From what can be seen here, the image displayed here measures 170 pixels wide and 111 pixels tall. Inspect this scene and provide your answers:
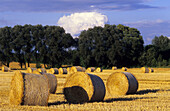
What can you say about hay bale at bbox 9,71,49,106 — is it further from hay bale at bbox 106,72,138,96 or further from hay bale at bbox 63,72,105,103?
hay bale at bbox 106,72,138,96

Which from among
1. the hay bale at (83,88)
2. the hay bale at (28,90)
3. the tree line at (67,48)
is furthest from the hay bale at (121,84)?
the tree line at (67,48)

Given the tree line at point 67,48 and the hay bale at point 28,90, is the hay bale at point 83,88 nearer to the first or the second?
the hay bale at point 28,90

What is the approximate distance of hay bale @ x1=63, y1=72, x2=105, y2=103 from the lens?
1248 cm

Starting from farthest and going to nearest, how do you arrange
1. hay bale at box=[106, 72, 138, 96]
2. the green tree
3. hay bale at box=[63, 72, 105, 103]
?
the green tree → hay bale at box=[106, 72, 138, 96] → hay bale at box=[63, 72, 105, 103]

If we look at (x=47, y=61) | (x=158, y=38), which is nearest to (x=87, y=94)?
(x=47, y=61)

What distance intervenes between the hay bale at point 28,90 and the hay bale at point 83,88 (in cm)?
189

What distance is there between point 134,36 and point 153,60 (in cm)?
1558

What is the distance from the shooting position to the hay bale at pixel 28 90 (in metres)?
10.8

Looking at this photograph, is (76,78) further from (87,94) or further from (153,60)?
(153,60)

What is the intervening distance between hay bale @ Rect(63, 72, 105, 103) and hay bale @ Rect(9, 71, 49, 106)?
1.89 m

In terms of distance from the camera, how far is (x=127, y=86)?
16.6 metres

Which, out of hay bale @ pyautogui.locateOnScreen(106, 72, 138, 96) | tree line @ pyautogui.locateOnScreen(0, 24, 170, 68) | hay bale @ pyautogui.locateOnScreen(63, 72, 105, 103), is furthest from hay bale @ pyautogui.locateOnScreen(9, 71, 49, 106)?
tree line @ pyautogui.locateOnScreen(0, 24, 170, 68)

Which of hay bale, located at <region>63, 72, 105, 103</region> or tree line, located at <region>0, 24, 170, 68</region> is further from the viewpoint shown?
tree line, located at <region>0, 24, 170, 68</region>

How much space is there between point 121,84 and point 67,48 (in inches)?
1841
